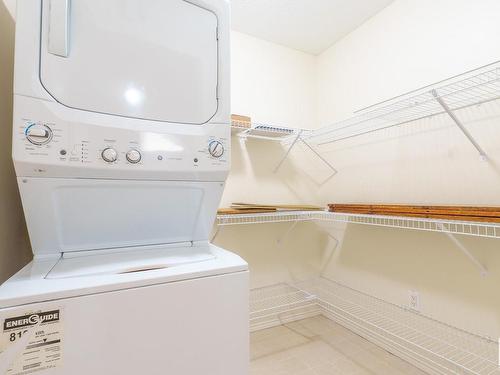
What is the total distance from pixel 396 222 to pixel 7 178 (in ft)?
6.14

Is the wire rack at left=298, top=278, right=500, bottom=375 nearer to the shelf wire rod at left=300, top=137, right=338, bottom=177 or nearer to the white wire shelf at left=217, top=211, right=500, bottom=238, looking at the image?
the white wire shelf at left=217, top=211, right=500, bottom=238

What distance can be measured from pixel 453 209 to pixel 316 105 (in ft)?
4.91

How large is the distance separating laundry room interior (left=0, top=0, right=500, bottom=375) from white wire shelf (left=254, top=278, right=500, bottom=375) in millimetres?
11

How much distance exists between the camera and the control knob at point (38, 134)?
2.19 feet

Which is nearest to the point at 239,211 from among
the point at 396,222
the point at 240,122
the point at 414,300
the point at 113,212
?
the point at 240,122

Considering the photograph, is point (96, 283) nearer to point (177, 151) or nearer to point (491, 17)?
point (177, 151)

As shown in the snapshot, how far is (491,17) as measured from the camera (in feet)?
4.11

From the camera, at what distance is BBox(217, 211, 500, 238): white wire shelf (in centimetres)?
113

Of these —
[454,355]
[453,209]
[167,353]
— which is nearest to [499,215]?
[453,209]

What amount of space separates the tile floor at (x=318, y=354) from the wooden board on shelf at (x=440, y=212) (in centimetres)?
90

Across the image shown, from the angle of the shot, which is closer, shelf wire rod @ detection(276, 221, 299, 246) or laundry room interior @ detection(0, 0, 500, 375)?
laundry room interior @ detection(0, 0, 500, 375)

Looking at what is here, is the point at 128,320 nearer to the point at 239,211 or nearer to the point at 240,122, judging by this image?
the point at 239,211

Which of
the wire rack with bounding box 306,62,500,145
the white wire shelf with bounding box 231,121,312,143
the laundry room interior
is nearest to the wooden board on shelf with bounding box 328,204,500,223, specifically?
the laundry room interior

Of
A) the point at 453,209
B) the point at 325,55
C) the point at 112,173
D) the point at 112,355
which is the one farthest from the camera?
the point at 325,55
